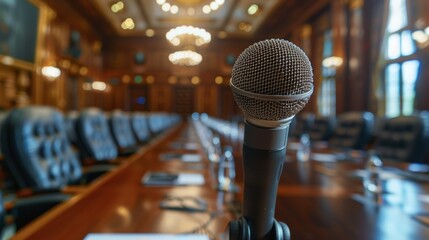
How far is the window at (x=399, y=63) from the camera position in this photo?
6.65 meters

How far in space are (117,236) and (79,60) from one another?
13.0 meters

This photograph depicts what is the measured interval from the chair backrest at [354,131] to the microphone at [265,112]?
3454 millimetres

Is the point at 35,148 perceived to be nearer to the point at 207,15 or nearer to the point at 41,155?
the point at 41,155

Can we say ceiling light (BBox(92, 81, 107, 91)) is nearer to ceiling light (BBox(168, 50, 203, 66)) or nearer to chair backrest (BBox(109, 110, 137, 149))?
ceiling light (BBox(168, 50, 203, 66))

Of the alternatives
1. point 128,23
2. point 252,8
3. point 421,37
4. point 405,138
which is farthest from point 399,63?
point 128,23

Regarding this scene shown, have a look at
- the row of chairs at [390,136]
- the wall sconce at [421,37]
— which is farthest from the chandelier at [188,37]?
the row of chairs at [390,136]

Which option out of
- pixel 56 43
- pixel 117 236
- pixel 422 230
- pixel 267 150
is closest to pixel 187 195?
pixel 117 236

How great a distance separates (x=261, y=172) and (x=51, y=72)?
10892 mm

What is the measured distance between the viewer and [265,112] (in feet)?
1.36

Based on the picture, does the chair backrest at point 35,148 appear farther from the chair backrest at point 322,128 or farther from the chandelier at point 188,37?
the chandelier at point 188,37

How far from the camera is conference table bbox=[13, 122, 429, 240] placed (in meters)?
0.86

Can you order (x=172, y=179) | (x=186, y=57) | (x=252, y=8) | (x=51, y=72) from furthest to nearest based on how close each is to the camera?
(x=186, y=57) < (x=51, y=72) < (x=172, y=179) < (x=252, y=8)

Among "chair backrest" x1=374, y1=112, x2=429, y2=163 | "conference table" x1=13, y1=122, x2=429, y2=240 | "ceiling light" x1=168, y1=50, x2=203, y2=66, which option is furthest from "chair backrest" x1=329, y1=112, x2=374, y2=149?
"ceiling light" x1=168, y1=50, x2=203, y2=66

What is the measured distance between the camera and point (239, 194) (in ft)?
4.22
